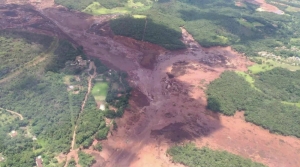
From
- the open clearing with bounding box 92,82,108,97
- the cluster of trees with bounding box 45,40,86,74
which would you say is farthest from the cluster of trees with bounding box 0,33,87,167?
the open clearing with bounding box 92,82,108,97

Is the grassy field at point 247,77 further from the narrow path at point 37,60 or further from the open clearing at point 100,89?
the narrow path at point 37,60

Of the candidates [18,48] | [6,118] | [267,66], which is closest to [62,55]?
[18,48]

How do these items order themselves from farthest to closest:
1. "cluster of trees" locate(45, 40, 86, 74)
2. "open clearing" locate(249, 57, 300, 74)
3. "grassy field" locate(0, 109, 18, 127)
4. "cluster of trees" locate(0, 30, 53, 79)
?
1. "open clearing" locate(249, 57, 300, 74)
2. "cluster of trees" locate(45, 40, 86, 74)
3. "cluster of trees" locate(0, 30, 53, 79)
4. "grassy field" locate(0, 109, 18, 127)

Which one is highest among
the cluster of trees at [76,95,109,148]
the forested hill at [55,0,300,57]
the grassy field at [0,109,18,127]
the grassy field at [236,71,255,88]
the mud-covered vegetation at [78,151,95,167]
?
the forested hill at [55,0,300,57]

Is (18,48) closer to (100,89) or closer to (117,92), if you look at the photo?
(100,89)

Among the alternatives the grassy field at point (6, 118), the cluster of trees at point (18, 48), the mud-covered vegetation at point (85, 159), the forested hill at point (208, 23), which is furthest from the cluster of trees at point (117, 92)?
the cluster of trees at point (18, 48)

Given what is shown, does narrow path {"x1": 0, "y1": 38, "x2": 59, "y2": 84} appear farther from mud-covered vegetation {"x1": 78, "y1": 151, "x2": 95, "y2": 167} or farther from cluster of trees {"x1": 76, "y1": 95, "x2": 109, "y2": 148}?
mud-covered vegetation {"x1": 78, "y1": 151, "x2": 95, "y2": 167}
